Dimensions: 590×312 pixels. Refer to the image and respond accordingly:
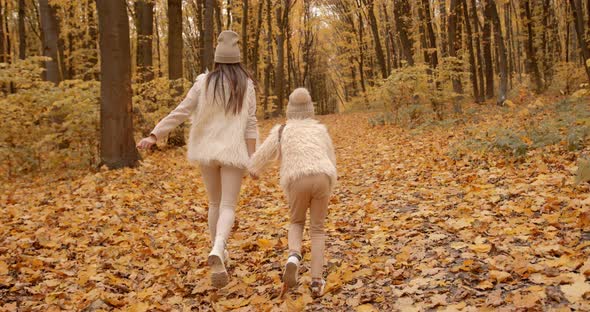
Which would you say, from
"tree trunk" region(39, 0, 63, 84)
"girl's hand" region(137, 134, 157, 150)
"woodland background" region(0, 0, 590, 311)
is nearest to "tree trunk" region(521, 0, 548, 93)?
"woodland background" region(0, 0, 590, 311)

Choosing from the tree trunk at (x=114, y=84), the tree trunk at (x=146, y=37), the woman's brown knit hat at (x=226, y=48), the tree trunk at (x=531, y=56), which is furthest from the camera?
the tree trunk at (x=531, y=56)

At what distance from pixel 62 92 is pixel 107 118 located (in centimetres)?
167

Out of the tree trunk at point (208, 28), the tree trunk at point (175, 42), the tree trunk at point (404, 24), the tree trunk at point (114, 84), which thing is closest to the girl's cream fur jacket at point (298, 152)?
the tree trunk at point (114, 84)

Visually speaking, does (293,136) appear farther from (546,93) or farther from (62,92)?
(546,93)

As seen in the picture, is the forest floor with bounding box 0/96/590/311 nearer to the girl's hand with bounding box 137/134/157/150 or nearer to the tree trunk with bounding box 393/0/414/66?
the girl's hand with bounding box 137/134/157/150

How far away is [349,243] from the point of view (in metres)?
5.05

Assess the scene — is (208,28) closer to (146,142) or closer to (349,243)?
(349,243)

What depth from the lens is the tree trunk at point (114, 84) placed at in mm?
9156

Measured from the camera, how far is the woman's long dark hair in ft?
12.9

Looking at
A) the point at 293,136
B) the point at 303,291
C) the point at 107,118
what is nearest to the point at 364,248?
the point at 303,291

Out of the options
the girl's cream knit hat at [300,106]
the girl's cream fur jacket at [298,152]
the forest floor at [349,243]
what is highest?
the girl's cream knit hat at [300,106]

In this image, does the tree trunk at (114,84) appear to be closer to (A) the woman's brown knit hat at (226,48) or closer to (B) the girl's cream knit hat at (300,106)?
(A) the woman's brown knit hat at (226,48)

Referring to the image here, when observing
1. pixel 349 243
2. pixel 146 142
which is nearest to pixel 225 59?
pixel 146 142

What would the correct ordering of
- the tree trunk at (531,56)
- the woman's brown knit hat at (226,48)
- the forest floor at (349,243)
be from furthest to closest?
the tree trunk at (531,56) → the woman's brown knit hat at (226,48) → the forest floor at (349,243)
